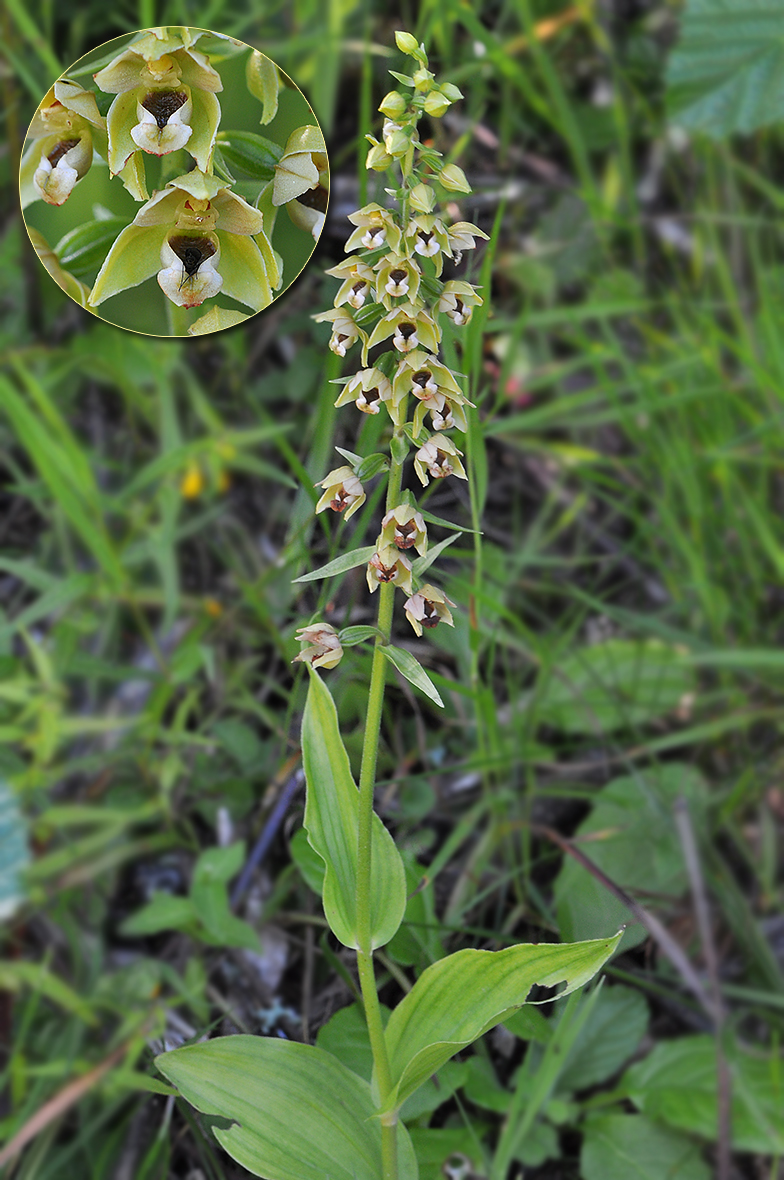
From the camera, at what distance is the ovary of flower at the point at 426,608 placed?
101 cm

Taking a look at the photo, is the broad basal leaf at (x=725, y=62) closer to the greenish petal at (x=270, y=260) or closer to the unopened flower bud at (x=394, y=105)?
the greenish petal at (x=270, y=260)

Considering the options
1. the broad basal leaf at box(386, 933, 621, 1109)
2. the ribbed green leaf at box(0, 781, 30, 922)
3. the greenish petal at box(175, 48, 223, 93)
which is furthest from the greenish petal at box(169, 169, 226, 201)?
the ribbed green leaf at box(0, 781, 30, 922)

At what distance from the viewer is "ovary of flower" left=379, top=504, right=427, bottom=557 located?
0.99 meters

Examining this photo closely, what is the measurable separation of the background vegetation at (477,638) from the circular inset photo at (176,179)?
0.23 meters

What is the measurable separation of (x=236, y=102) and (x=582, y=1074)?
1704 mm

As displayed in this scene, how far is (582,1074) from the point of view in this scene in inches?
70.1

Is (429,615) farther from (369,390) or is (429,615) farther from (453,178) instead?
(453,178)

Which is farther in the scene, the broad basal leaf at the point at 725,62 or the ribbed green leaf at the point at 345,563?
the broad basal leaf at the point at 725,62

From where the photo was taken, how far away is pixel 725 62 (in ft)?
8.47

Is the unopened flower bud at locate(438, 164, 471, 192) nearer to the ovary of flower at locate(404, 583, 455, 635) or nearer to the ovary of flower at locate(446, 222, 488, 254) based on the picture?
the ovary of flower at locate(446, 222, 488, 254)

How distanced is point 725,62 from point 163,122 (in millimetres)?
2121

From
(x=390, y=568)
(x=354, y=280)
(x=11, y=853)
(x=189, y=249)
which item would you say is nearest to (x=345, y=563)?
(x=390, y=568)

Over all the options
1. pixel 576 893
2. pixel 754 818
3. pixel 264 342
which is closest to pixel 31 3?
pixel 264 342

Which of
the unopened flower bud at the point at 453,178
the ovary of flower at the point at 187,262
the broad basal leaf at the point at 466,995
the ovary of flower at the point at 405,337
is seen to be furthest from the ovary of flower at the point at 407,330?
the broad basal leaf at the point at 466,995
